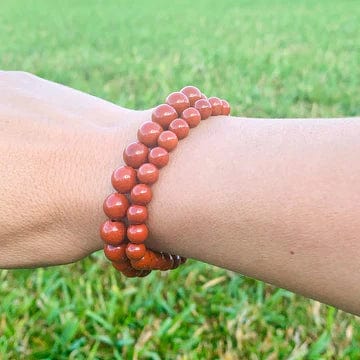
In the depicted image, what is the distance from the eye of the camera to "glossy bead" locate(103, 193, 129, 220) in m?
1.01

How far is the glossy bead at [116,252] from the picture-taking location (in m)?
1.03

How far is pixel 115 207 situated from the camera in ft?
3.30

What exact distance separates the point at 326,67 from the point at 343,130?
354cm

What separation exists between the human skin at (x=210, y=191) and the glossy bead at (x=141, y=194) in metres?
0.02

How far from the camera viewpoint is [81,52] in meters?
5.20

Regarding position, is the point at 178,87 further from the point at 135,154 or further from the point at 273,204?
the point at 273,204

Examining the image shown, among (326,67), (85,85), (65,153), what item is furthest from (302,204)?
(326,67)

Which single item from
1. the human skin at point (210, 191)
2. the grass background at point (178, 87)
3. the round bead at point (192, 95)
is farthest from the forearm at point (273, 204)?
the grass background at point (178, 87)

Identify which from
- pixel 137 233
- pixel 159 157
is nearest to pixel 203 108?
pixel 159 157

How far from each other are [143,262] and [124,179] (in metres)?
0.14

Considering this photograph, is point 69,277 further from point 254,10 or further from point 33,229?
point 254,10

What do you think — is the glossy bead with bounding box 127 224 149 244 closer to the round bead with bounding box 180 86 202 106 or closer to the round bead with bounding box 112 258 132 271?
the round bead with bounding box 112 258 132 271

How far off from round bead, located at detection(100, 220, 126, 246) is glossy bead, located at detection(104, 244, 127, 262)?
14mm

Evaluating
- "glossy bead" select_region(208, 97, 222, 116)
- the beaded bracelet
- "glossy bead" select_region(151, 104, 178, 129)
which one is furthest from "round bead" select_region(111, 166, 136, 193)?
"glossy bead" select_region(208, 97, 222, 116)
